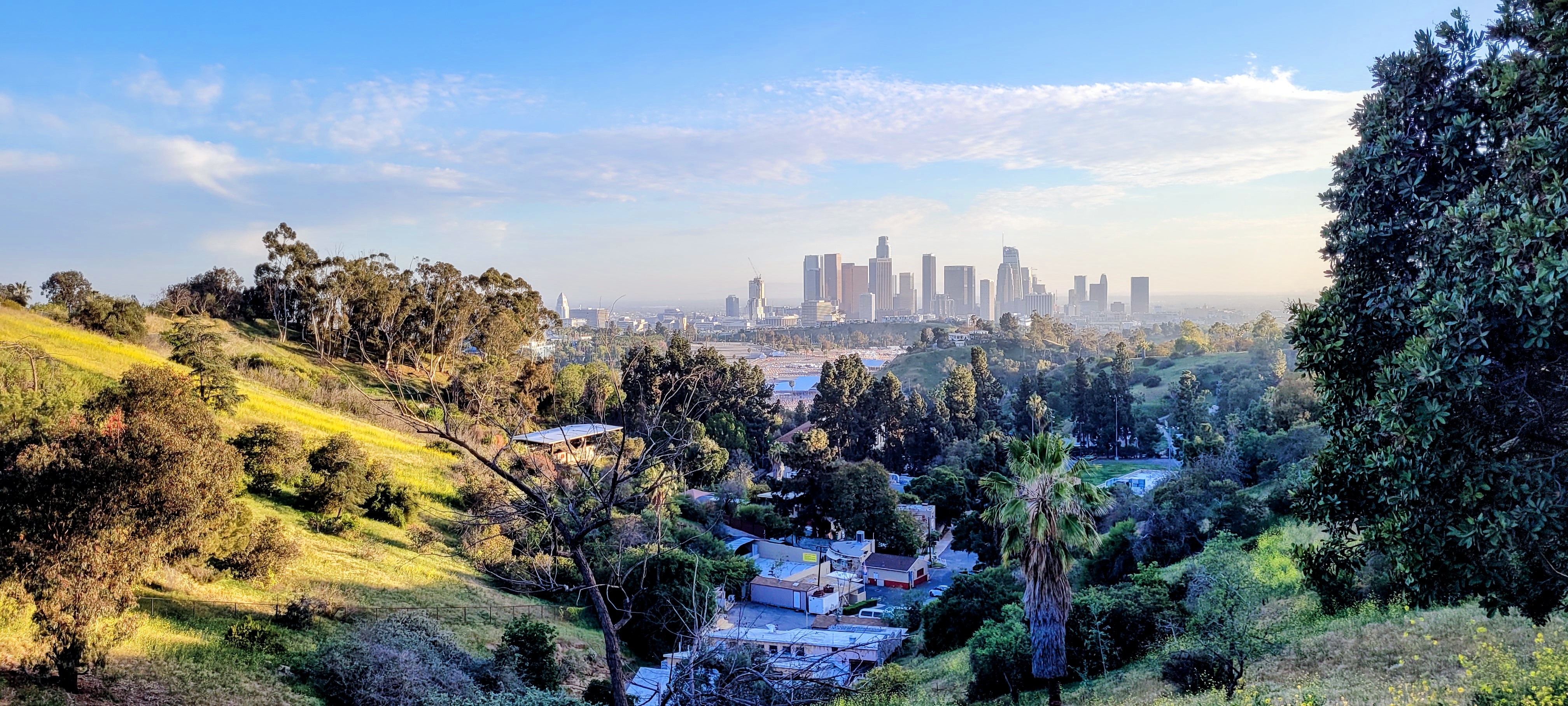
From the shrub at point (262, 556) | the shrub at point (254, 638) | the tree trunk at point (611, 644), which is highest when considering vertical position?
the tree trunk at point (611, 644)

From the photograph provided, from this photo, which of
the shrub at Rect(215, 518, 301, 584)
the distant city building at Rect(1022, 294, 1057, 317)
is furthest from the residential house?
the distant city building at Rect(1022, 294, 1057, 317)

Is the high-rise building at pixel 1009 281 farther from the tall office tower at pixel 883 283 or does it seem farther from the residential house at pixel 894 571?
the residential house at pixel 894 571

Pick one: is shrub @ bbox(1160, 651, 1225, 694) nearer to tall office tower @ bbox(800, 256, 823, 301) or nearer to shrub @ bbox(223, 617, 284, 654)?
shrub @ bbox(223, 617, 284, 654)

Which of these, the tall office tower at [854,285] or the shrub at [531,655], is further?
the tall office tower at [854,285]

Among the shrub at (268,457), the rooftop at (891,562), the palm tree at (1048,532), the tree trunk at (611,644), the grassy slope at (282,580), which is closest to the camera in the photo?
the tree trunk at (611,644)

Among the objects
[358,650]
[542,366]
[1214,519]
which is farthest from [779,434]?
[358,650]

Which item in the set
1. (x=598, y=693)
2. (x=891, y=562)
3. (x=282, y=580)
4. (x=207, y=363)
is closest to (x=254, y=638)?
(x=282, y=580)

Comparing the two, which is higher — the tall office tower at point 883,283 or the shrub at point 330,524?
the tall office tower at point 883,283

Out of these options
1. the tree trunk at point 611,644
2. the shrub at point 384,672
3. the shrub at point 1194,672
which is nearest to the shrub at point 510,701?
the tree trunk at point 611,644
